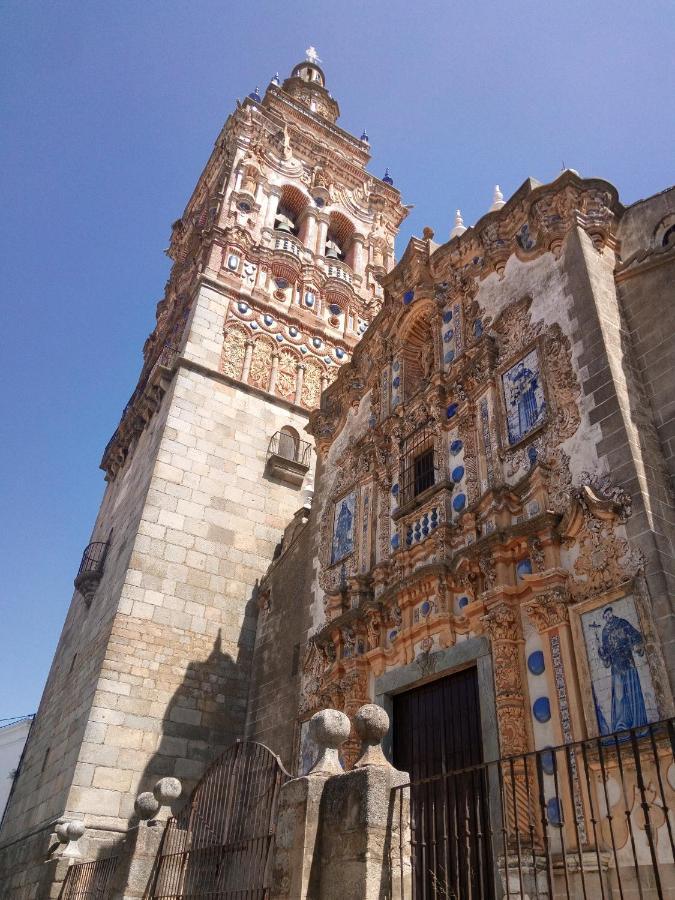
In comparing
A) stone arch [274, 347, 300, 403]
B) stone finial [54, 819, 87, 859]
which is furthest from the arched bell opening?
stone finial [54, 819, 87, 859]

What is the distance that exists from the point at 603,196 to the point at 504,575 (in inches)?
215

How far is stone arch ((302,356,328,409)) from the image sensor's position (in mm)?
18922

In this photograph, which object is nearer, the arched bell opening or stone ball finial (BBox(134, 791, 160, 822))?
stone ball finial (BBox(134, 791, 160, 822))

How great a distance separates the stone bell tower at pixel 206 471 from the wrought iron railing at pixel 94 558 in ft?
0.29

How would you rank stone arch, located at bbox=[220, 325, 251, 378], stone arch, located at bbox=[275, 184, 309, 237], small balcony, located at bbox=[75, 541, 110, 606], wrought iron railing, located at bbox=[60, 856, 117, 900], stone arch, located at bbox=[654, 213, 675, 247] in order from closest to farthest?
wrought iron railing, located at bbox=[60, 856, 117, 900]
stone arch, located at bbox=[654, 213, 675, 247]
small balcony, located at bbox=[75, 541, 110, 606]
stone arch, located at bbox=[220, 325, 251, 378]
stone arch, located at bbox=[275, 184, 309, 237]

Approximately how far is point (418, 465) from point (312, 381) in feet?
28.8

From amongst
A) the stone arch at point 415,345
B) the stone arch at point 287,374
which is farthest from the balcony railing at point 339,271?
the stone arch at point 415,345

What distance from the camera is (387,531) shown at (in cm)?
1101

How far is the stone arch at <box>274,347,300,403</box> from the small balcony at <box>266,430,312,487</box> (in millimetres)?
1201

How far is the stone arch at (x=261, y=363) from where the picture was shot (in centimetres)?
1820

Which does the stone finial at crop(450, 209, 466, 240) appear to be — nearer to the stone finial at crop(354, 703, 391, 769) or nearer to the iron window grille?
the iron window grille

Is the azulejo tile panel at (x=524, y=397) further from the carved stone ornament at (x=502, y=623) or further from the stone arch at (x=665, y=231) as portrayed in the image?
the carved stone ornament at (x=502, y=623)

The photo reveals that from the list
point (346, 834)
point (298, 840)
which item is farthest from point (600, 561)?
point (298, 840)

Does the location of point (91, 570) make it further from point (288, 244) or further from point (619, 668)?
point (619, 668)
